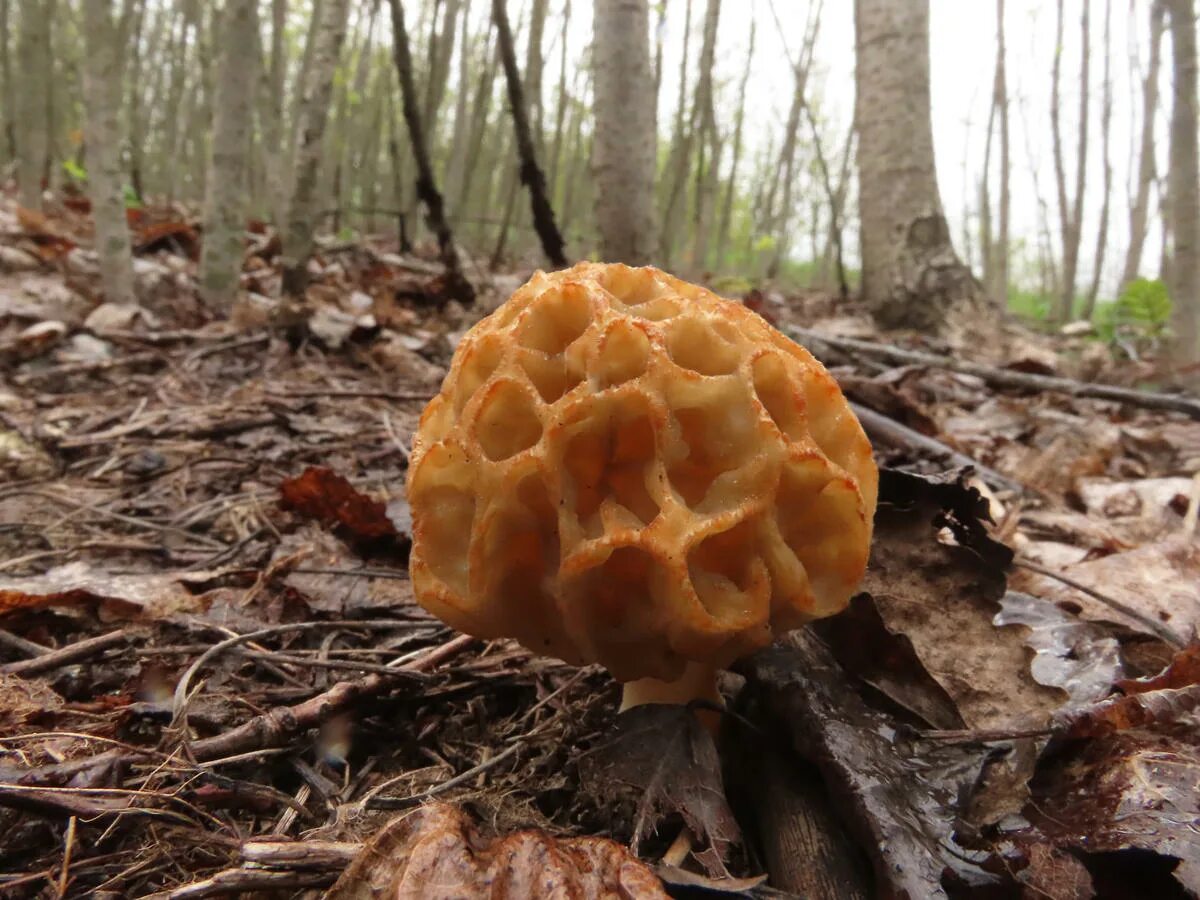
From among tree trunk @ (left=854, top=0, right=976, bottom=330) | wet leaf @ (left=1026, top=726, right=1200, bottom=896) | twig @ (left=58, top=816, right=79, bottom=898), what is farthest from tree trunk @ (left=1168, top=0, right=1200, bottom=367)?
twig @ (left=58, top=816, right=79, bottom=898)

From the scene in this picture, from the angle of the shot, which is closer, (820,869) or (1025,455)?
(820,869)

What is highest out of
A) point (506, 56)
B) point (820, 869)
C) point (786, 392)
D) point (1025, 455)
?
point (506, 56)

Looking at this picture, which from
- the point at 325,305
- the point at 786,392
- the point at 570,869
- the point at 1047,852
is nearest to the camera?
the point at 570,869

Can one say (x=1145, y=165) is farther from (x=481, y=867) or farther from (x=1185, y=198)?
(x=481, y=867)

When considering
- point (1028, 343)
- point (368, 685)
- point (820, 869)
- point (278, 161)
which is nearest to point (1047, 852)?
point (820, 869)

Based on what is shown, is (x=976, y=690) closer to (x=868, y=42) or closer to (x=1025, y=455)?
(x=1025, y=455)

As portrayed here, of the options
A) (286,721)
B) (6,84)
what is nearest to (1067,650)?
(286,721)

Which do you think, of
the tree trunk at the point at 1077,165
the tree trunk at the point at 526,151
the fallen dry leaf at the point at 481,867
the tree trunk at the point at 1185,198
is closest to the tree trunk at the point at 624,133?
the tree trunk at the point at 526,151

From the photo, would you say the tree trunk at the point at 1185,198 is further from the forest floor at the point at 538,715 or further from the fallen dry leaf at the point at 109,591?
the fallen dry leaf at the point at 109,591
